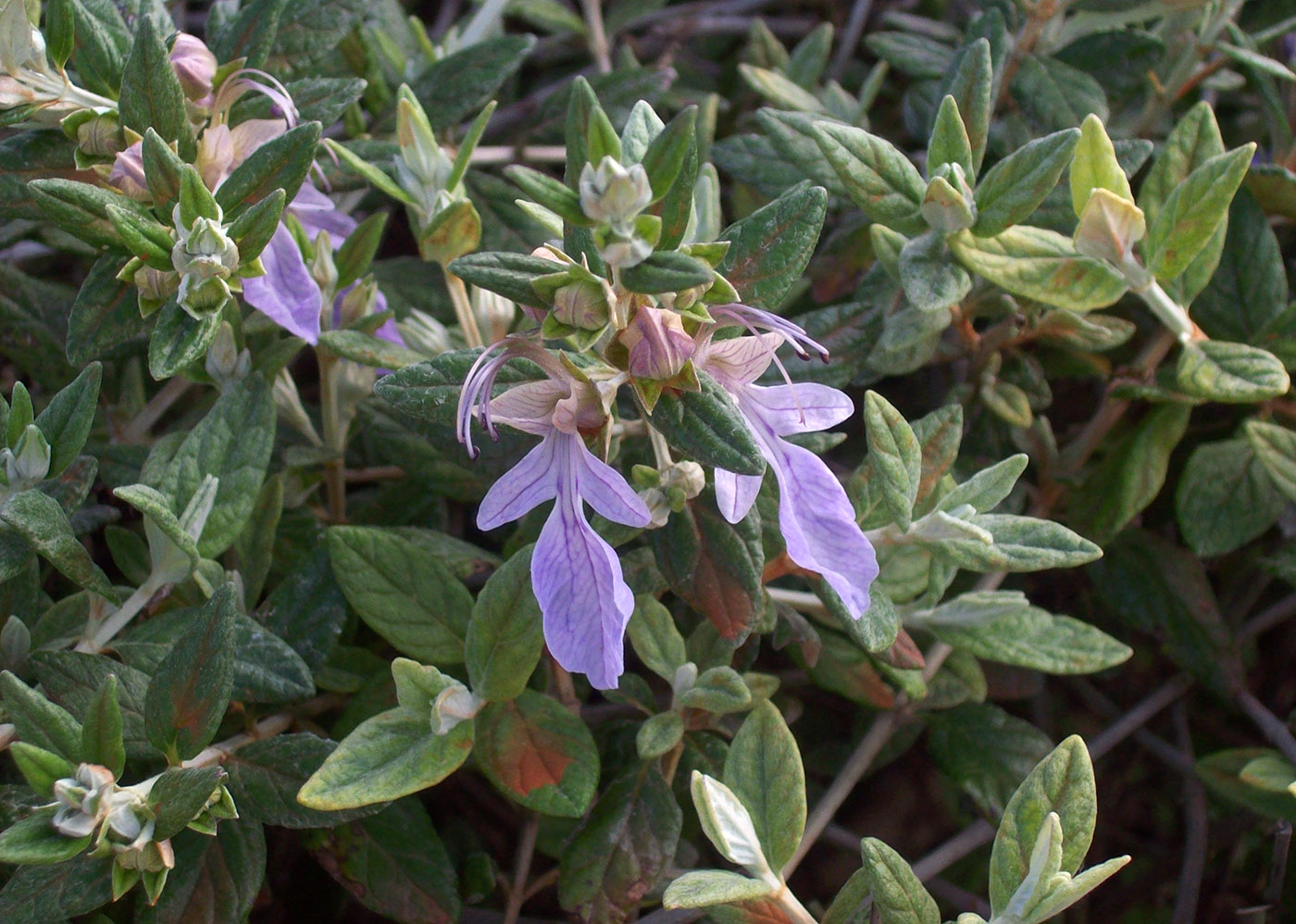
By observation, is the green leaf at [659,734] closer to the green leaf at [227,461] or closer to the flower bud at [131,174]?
the green leaf at [227,461]

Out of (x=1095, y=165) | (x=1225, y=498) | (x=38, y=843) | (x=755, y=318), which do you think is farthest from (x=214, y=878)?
A: (x=1225, y=498)

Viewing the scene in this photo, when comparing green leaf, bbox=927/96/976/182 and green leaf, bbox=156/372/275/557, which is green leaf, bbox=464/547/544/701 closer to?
green leaf, bbox=156/372/275/557

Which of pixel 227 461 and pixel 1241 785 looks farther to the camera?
pixel 1241 785

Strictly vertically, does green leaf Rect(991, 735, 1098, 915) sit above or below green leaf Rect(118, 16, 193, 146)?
below

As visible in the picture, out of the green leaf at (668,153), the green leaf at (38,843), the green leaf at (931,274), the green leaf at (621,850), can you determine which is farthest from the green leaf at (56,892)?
the green leaf at (931,274)

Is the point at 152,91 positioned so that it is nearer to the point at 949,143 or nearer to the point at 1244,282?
the point at 949,143

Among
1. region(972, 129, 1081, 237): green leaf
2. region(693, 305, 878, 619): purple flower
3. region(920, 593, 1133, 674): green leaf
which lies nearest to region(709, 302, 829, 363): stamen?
region(693, 305, 878, 619): purple flower
